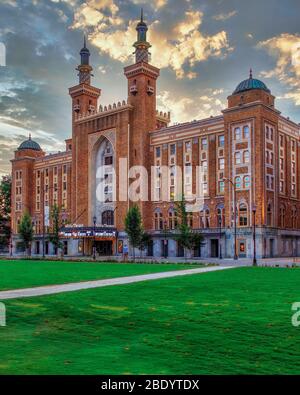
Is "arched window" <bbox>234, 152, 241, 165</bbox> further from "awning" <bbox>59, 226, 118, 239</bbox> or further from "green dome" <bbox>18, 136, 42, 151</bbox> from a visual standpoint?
"green dome" <bbox>18, 136, 42, 151</bbox>

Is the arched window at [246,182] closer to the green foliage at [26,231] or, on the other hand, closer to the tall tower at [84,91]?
the green foliage at [26,231]

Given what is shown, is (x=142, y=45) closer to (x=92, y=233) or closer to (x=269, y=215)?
(x=92, y=233)

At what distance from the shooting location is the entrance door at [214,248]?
6469 centimetres

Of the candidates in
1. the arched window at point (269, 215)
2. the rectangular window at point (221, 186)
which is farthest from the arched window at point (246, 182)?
the rectangular window at point (221, 186)

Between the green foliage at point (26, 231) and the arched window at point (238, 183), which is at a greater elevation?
the arched window at point (238, 183)

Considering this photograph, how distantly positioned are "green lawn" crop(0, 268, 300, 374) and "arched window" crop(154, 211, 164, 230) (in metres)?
56.0

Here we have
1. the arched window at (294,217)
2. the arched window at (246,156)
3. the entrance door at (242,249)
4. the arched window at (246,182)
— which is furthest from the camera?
the arched window at (294,217)

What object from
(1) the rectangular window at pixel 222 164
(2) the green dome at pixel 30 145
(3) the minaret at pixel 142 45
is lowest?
(1) the rectangular window at pixel 222 164

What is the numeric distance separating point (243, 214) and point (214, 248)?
280 inches

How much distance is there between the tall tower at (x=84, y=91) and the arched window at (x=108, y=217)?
2077cm

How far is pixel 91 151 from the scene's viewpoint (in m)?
82.9

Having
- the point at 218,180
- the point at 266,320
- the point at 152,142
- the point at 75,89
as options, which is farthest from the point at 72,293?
A: the point at 75,89
